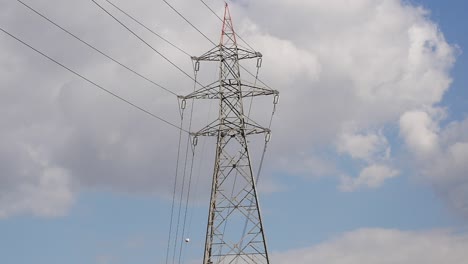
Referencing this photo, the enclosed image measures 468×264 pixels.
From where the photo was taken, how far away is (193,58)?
65.5 m

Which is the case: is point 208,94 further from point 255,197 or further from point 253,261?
point 253,261

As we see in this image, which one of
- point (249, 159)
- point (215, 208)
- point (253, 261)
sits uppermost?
point (249, 159)

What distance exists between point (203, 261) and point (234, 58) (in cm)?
1808

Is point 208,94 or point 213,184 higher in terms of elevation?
point 208,94

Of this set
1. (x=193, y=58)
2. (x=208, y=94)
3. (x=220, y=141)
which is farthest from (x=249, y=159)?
(x=193, y=58)

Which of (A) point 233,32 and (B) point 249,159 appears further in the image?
(A) point 233,32

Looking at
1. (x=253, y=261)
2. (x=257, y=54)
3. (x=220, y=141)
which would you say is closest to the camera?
(x=253, y=261)

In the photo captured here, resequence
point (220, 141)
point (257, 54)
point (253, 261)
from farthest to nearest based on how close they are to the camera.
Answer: point (257, 54) < point (220, 141) < point (253, 261)

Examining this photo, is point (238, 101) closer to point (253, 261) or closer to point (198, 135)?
point (198, 135)

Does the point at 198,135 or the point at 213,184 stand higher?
the point at 198,135

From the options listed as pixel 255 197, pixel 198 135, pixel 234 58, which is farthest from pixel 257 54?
pixel 255 197

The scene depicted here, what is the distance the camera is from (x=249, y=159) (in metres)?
60.9

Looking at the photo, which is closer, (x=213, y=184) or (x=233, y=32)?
(x=213, y=184)

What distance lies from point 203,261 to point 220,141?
33.1 ft
